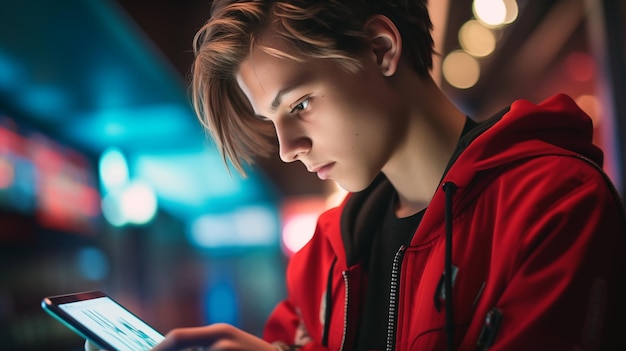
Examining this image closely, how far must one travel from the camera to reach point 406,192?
3.10 feet

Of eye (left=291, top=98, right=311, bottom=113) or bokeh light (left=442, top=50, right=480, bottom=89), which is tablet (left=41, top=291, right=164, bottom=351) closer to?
eye (left=291, top=98, right=311, bottom=113)

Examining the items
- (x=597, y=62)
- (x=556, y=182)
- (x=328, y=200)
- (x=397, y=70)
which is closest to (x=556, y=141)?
(x=556, y=182)

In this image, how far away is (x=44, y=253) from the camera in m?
1.77

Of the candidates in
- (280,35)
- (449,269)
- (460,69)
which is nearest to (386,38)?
(280,35)

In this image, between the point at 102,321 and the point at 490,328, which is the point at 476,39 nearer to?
the point at 490,328

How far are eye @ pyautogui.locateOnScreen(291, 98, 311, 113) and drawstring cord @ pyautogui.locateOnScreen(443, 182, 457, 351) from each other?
0.78 ft

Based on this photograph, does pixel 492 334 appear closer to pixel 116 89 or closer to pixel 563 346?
pixel 563 346

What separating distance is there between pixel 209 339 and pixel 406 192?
0.44 metres

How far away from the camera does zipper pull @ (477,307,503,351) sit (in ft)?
2.15

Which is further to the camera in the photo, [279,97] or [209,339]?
[279,97]

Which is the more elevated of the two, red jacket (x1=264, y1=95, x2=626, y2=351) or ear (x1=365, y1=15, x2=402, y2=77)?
ear (x1=365, y1=15, x2=402, y2=77)

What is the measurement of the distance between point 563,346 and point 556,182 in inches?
7.7

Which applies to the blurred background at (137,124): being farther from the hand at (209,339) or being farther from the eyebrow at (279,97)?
the hand at (209,339)

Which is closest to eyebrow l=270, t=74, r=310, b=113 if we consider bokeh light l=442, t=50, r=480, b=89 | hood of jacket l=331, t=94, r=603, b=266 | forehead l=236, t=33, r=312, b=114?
forehead l=236, t=33, r=312, b=114
